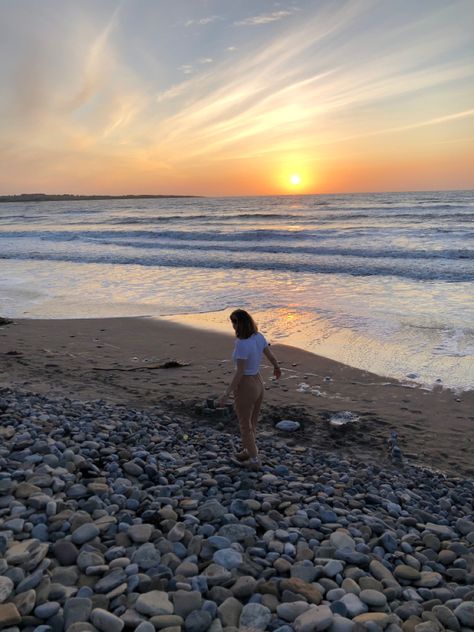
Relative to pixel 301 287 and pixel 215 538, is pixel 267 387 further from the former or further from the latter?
pixel 301 287

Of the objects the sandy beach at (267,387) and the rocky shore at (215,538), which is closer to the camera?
the rocky shore at (215,538)

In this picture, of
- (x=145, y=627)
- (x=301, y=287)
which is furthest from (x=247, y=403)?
(x=301, y=287)

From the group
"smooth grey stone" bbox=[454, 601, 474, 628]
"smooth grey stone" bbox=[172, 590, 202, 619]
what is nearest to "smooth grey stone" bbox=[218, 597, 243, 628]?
"smooth grey stone" bbox=[172, 590, 202, 619]

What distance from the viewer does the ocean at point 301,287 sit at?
9297 millimetres

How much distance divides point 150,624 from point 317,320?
9.04 metres

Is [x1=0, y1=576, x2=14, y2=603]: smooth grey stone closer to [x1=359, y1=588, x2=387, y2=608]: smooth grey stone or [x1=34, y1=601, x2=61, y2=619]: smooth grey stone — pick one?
[x1=34, y1=601, x2=61, y2=619]: smooth grey stone

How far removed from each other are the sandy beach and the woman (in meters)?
0.98

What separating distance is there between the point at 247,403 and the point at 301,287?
1111 centimetres

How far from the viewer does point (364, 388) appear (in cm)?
723

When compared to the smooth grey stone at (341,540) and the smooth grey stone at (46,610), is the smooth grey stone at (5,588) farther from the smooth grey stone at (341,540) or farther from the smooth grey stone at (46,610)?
the smooth grey stone at (341,540)

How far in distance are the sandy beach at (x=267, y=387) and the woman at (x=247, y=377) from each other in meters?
0.98

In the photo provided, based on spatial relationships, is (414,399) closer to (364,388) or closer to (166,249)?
(364,388)

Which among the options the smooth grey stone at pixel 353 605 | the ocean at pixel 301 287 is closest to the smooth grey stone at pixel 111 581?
the smooth grey stone at pixel 353 605

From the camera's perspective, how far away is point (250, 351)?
4.55 m
